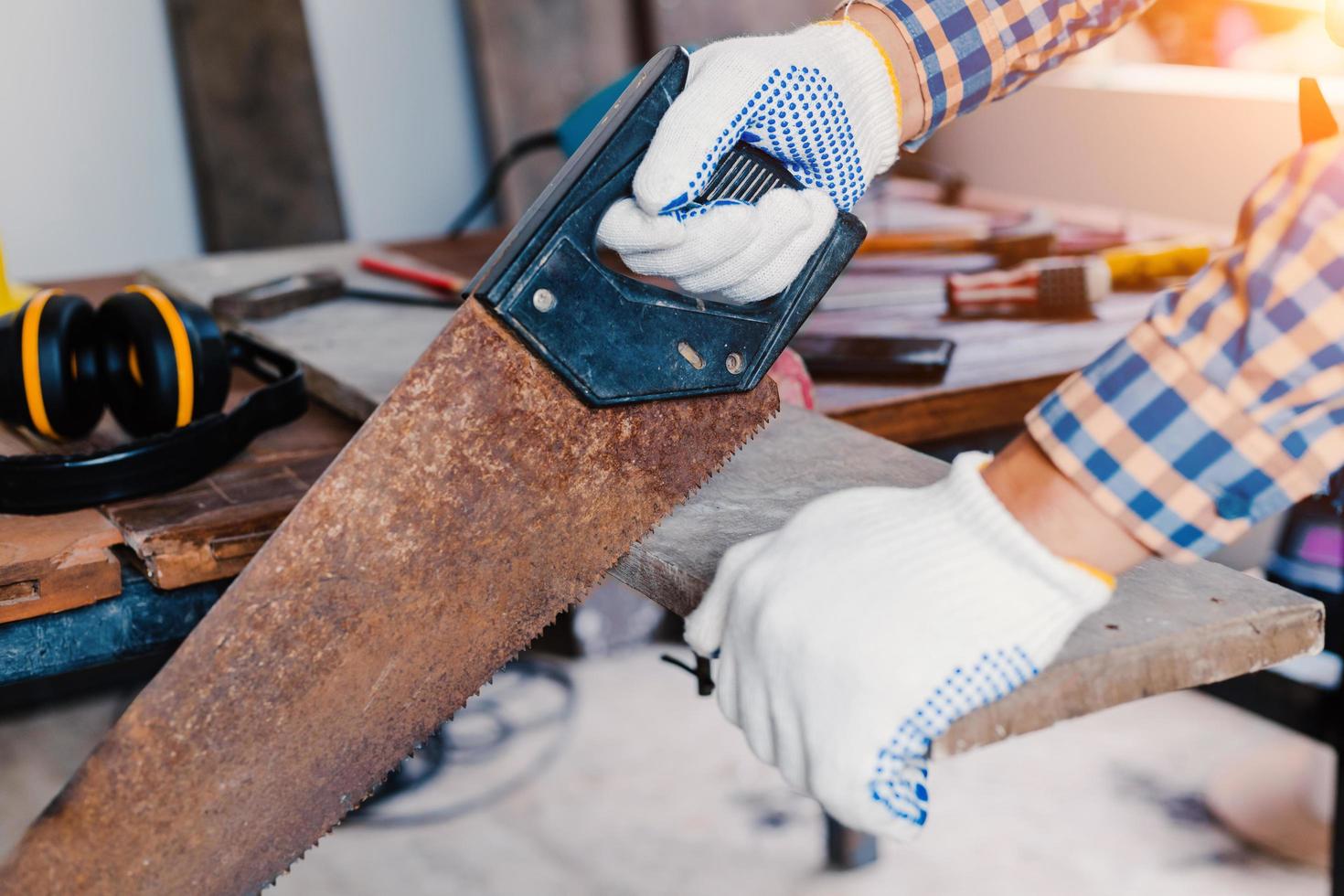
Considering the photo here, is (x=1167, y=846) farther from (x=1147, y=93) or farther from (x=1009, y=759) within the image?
(x=1147, y=93)

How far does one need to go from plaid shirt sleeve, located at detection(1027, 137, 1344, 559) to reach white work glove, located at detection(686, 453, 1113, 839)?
55mm

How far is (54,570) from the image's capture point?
976 millimetres

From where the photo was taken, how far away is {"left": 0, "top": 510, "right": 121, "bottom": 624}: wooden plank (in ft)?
3.17

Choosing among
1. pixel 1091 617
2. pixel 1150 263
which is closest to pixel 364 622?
pixel 1091 617

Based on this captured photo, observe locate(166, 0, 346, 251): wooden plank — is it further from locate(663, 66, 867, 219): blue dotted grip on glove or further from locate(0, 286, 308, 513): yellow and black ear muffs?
locate(663, 66, 867, 219): blue dotted grip on glove

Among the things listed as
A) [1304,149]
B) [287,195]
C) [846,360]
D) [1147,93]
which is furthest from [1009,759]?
[287,195]

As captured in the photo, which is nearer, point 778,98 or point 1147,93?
point 778,98

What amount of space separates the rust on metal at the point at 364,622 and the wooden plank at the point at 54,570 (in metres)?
0.22

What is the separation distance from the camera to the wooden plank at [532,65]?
3.28m

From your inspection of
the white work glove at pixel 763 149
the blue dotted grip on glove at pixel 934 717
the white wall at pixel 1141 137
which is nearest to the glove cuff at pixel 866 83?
the white work glove at pixel 763 149

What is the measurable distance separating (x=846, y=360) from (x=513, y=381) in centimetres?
63

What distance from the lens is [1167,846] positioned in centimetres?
201

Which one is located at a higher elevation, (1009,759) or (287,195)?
(287,195)

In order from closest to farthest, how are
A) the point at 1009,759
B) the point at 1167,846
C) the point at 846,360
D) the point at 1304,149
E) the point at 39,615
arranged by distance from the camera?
the point at 1304,149, the point at 39,615, the point at 846,360, the point at 1167,846, the point at 1009,759
